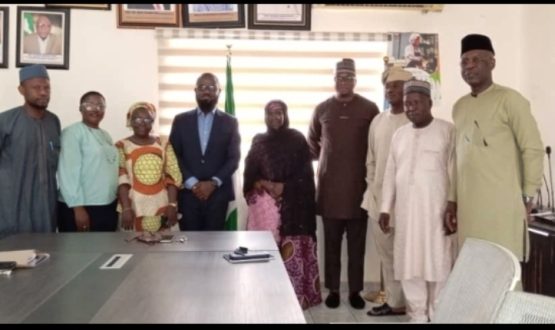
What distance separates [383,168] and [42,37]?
9.45ft

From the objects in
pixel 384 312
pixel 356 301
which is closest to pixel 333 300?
pixel 356 301

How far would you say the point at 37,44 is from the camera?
4051mm

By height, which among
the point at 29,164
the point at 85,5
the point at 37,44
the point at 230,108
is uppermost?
the point at 85,5

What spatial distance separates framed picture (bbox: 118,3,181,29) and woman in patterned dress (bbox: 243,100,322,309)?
3.85ft

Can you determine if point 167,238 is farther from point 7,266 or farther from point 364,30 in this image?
point 364,30

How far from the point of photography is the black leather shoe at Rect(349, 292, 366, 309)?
12.5 ft

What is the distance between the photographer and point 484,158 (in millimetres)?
2893

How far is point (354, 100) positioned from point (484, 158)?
121cm

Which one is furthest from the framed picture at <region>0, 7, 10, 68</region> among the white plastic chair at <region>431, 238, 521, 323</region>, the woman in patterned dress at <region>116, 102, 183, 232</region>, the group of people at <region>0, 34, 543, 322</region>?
the white plastic chair at <region>431, 238, 521, 323</region>

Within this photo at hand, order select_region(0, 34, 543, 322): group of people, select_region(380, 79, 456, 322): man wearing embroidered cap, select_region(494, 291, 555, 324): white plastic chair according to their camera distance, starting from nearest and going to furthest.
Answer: select_region(494, 291, 555, 324): white plastic chair, select_region(0, 34, 543, 322): group of people, select_region(380, 79, 456, 322): man wearing embroidered cap

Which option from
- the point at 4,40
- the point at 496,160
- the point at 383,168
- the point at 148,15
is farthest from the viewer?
the point at 148,15

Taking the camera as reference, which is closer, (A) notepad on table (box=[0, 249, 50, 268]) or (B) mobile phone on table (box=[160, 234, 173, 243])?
(A) notepad on table (box=[0, 249, 50, 268])

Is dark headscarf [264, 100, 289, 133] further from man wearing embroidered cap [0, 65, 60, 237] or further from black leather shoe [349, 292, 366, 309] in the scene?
man wearing embroidered cap [0, 65, 60, 237]

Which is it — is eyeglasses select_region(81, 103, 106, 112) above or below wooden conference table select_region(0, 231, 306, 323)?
above
